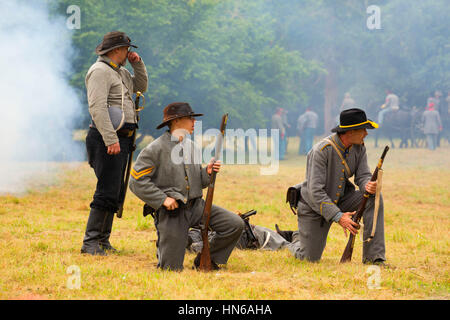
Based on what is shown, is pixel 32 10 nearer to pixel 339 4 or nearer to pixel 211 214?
pixel 211 214

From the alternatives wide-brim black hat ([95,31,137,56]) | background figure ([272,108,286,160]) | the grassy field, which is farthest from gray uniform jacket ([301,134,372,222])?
background figure ([272,108,286,160])

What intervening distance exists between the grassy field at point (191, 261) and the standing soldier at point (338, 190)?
0.77 feet

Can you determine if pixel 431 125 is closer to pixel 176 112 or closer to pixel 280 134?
pixel 280 134

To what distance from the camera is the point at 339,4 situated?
31703 millimetres

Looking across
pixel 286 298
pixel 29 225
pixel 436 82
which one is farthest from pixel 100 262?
pixel 436 82

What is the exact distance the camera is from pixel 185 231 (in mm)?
5164

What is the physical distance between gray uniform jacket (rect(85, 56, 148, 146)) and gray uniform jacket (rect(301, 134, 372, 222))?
174 centimetres

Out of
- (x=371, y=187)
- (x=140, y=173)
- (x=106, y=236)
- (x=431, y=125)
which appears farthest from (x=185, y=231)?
(x=431, y=125)

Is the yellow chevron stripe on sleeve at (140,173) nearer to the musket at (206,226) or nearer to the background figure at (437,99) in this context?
the musket at (206,226)

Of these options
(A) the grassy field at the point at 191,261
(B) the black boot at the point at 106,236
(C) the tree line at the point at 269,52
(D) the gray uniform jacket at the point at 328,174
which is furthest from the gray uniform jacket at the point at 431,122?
(B) the black boot at the point at 106,236

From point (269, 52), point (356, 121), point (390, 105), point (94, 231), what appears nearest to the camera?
point (356, 121)

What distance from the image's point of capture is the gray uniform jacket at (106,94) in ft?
18.0

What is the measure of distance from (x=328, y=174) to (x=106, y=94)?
2.12 metres

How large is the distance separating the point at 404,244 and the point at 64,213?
4.53 meters
